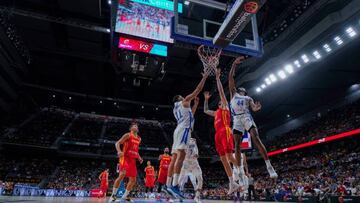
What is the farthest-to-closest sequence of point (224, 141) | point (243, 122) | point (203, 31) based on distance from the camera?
point (203, 31) < point (224, 141) < point (243, 122)

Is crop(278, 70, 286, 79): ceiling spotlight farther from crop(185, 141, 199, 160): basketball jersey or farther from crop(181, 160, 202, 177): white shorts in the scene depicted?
crop(181, 160, 202, 177): white shorts

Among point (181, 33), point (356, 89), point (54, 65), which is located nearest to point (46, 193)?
point (54, 65)

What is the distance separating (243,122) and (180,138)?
149 cm

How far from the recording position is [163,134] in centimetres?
3847

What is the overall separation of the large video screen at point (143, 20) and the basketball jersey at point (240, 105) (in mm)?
6427

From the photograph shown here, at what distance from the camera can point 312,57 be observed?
19688 mm

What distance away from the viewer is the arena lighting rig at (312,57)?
1705 centimetres

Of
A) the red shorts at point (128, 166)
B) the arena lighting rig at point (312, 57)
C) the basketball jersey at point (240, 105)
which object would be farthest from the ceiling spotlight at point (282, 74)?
the red shorts at point (128, 166)

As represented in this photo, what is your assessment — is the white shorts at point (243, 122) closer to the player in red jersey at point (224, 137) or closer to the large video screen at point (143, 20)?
the player in red jersey at point (224, 137)

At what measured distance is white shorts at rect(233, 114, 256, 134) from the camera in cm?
589

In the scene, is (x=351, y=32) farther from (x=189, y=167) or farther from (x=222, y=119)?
(x=222, y=119)

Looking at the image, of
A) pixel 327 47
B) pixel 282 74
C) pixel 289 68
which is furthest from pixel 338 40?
pixel 282 74

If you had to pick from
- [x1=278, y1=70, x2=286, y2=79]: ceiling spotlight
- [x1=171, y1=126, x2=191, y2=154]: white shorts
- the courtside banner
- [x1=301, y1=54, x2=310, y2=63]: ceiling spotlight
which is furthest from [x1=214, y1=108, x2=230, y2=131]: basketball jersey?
[x1=278, y1=70, x2=286, y2=79]: ceiling spotlight

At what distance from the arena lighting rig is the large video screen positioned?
12.3 meters
